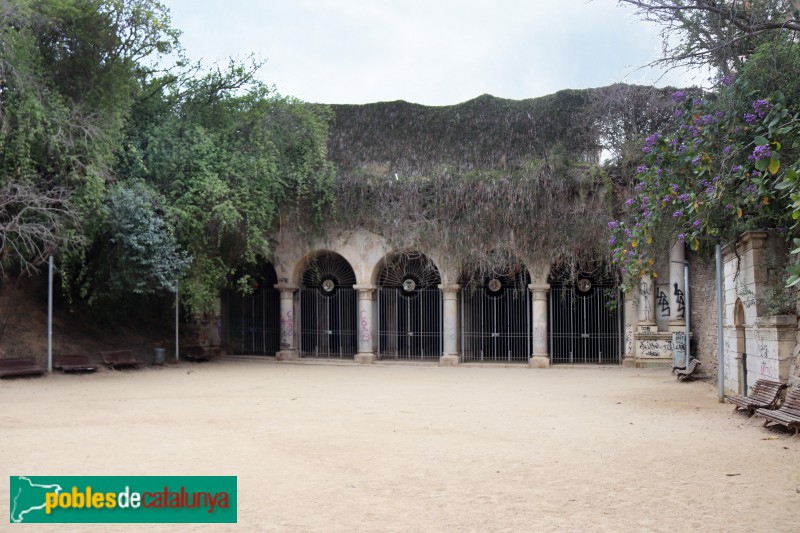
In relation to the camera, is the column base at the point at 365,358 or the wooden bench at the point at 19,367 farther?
the column base at the point at 365,358

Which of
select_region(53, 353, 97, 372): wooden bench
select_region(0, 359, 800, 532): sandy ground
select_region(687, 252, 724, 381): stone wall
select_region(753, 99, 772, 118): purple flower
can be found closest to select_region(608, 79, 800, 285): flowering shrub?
select_region(753, 99, 772, 118): purple flower

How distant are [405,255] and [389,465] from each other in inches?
582

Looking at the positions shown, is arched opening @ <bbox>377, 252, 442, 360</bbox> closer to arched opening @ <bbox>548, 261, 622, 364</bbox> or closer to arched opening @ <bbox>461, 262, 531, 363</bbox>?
arched opening @ <bbox>461, 262, 531, 363</bbox>

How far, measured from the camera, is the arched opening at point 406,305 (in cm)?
2217

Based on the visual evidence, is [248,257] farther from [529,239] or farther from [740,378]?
[740,378]

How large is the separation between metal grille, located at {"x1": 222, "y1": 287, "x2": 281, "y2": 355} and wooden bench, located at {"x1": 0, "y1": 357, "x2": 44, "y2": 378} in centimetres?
859

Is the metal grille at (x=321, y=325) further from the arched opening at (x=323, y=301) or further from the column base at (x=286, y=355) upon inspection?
the column base at (x=286, y=355)

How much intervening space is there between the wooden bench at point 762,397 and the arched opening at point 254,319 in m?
16.0

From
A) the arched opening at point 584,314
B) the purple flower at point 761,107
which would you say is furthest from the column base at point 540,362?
the purple flower at point 761,107

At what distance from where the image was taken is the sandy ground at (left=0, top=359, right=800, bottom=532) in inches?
211

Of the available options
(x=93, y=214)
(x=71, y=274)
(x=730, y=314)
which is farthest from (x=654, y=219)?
(x=71, y=274)

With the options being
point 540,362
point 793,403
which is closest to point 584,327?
point 540,362

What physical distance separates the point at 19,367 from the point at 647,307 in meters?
14.2

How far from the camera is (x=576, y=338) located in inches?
894
